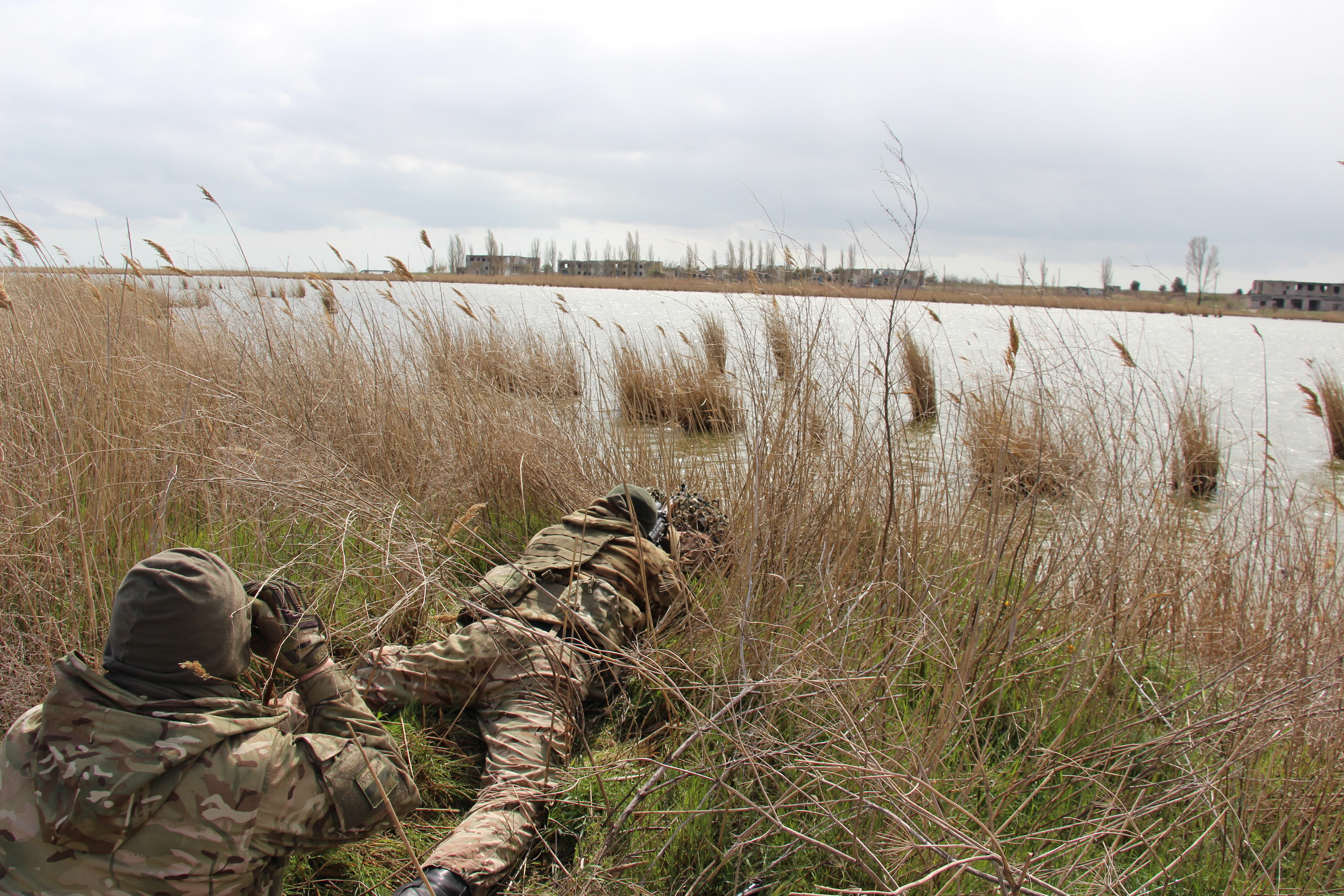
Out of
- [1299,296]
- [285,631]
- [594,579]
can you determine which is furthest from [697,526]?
[1299,296]

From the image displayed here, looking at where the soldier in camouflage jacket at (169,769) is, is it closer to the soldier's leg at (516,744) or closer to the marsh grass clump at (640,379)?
the soldier's leg at (516,744)

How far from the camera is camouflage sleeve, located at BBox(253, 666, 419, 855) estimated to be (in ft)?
4.86

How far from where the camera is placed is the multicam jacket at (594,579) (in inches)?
93.5

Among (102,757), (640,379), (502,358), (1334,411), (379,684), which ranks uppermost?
(502,358)

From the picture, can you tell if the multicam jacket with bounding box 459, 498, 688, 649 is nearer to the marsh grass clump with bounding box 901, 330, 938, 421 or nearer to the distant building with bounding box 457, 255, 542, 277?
the marsh grass clump with bounding box 901, 330, 938, 421

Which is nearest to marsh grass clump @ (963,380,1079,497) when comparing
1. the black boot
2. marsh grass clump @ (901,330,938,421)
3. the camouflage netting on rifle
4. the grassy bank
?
the grassy bank

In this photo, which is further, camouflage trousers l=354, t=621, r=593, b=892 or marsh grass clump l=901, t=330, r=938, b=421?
marsh grass clump l=901, t=330, r=938, b=421

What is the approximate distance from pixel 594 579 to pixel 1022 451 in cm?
263

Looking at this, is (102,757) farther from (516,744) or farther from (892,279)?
(892,279)

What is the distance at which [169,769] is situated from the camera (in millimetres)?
1324

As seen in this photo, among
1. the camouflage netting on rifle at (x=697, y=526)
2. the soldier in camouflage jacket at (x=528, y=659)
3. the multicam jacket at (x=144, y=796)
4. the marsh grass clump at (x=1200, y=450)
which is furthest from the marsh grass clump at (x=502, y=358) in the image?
the marsh grass clump at (x=1200, y=450)

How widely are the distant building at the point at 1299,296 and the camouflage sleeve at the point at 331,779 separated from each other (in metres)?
51.5

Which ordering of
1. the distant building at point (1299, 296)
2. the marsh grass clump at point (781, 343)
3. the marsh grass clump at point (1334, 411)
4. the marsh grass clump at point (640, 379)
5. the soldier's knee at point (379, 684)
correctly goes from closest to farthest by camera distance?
the soldier's knee at point (379, 684), the marsh grass clump at point (781, 343), the marsh grass clump at point (640, 379), the marsh grass clump at point (1334, 411), the distant building at point (1299, 296)

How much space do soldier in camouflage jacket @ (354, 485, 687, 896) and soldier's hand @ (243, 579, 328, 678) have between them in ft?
0.49
